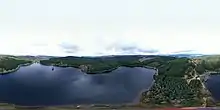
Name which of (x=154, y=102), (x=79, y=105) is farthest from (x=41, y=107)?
(x=154, y=102)

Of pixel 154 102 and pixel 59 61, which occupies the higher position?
pixel 59 61

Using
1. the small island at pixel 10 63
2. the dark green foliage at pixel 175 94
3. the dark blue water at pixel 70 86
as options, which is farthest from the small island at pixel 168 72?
the small island at pixel 10 63

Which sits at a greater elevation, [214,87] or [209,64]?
[209,64]

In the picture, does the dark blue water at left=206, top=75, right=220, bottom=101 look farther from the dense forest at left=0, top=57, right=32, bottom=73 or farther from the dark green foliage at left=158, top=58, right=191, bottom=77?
the dense forest at left=0, top=57, right=32, bottom=73

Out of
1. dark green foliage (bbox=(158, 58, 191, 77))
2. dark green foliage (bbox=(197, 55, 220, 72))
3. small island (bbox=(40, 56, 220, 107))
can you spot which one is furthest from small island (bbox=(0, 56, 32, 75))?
dark green foliage (bbox=(197, 55, 220, 72))

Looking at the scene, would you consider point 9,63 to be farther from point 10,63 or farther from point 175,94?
point 175,94

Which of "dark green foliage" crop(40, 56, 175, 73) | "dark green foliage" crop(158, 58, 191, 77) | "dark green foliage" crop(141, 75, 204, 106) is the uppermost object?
"dark green foliage" crop(40, 56, 175, 73)

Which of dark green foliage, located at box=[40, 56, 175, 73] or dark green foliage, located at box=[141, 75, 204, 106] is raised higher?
dark green foliage, located at box=[40, 56, 175, 73]

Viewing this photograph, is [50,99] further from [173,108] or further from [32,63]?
[173,108]

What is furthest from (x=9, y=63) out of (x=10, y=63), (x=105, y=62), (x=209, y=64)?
(x=209, y=64)
